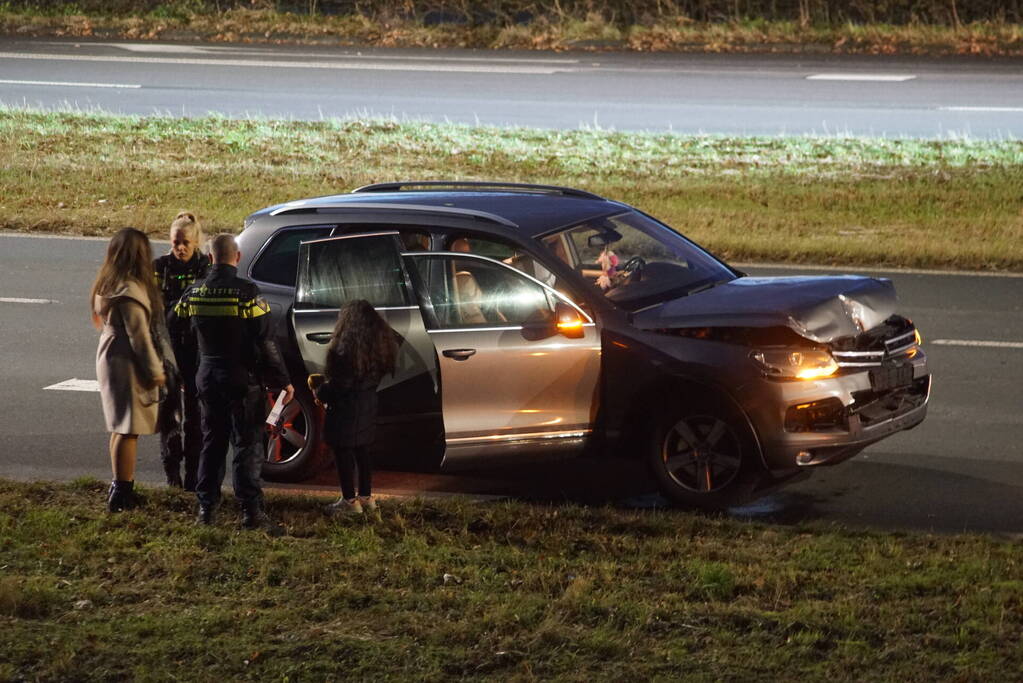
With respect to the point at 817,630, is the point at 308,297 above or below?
above

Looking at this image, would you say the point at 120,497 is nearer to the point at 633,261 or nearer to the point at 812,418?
the point at 633,261

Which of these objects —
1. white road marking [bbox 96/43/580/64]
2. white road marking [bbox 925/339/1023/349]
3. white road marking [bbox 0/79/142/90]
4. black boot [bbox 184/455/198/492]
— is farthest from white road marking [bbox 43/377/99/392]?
white road marking [bbox 96/43/580/64]

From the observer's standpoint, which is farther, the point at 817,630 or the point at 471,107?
the point at 471,107

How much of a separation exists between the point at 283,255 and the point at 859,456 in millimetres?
3711

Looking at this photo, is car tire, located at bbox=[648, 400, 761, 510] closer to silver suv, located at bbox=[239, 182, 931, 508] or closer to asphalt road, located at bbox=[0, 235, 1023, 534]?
silver suv, located at bbox=[239, 182, 931, 508]

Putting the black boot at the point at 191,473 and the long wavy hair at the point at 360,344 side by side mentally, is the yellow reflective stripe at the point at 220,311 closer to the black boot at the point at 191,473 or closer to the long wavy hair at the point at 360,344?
the long wavy hair at the point at 360,344

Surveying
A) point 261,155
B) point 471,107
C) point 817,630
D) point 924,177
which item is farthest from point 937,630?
point 471,107

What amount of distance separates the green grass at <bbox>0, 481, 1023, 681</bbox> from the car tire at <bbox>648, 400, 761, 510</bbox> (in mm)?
236

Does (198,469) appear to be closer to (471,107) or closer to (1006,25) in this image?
(471,107)

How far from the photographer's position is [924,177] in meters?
20.9

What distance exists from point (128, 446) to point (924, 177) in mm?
14274

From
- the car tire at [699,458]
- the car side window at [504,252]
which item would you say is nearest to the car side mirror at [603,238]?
the car side window at [504,252]

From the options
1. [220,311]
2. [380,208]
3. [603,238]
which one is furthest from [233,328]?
[603,238]

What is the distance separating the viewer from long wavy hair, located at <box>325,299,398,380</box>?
8562 mm
